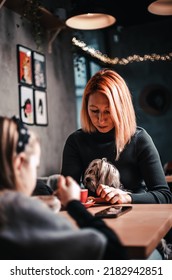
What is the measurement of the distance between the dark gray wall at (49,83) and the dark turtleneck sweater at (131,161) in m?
1.43

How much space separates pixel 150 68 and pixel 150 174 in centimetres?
524

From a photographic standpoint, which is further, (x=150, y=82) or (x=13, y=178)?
(x=150, y=82)

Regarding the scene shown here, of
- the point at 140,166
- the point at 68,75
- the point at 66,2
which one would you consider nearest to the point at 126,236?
the point at 140,166

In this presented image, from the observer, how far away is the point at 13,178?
2.74ft

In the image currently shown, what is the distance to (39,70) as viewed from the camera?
3832 mm

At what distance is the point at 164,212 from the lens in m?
1.29

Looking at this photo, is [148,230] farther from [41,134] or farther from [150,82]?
[150,82]

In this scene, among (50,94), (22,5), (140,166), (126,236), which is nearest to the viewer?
(126,236)

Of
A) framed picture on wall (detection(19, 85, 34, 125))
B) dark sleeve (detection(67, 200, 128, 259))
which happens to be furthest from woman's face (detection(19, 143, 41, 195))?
framed picture on wall (detection(19, 85, 34, 125))

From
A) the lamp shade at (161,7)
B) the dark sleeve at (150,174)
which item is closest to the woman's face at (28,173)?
the dark sleeve at (150,174)

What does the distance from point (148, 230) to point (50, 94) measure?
3229 millimetres

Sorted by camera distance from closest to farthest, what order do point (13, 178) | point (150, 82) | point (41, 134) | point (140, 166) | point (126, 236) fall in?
point (13, 178) → point (126, 236) → point (140, 166) → point (41, 134) → point (150, 82)

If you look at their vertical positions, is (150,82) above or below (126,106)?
above
